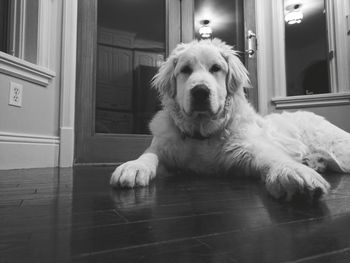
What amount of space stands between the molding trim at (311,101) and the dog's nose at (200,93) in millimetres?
2239

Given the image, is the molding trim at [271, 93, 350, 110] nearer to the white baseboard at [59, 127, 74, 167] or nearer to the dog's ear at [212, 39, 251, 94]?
the dog's ear at [212, 39, 251, 94]

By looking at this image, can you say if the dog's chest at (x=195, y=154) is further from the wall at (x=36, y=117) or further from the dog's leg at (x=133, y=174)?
the wall at (x=36, y=117)

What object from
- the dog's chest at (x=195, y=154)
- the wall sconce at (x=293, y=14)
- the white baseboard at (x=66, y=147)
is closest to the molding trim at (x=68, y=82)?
the white baseboard at (x=66, y=147)

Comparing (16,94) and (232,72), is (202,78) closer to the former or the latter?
(232,72)

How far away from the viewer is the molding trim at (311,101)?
3208 mm

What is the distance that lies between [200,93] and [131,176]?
1.88 feet

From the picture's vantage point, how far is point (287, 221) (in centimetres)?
64

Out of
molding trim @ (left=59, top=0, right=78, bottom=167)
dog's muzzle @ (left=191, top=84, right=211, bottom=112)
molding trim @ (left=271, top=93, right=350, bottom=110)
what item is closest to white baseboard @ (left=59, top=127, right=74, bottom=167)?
molding trim @ (left=59, top=0, right=78, bottom=167)

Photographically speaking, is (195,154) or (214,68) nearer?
(195,154)

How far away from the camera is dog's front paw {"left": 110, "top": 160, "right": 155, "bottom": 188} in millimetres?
1092

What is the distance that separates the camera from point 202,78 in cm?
148

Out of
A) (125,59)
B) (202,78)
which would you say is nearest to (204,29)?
(125,59)

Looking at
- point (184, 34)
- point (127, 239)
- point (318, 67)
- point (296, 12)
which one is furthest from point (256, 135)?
point (296, 12)

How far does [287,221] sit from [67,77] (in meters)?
2.30
